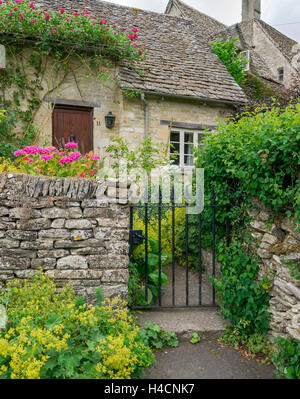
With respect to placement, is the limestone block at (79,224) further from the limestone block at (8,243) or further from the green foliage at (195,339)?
the green foliage at (195,339)

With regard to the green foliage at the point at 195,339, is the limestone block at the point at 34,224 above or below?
above

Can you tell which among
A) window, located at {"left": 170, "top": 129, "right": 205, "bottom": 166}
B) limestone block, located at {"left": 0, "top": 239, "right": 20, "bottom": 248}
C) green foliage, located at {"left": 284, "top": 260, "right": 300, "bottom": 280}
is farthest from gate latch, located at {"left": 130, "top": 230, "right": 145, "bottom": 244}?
window, located at {"left": 170, "top": 129, "right": 205, "bottom": 166}

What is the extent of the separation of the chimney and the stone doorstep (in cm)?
1789

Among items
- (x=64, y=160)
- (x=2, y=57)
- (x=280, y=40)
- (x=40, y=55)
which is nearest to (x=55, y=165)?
(x=64, y=160)

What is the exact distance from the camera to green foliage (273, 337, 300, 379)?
98.6 inches

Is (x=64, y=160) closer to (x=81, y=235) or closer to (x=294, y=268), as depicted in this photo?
(x=81, y=235)

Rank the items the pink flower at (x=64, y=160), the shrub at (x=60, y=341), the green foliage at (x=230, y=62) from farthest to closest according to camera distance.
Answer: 1. the green foliage at (x=230, y=62)
2. the pink flower at (x=64, y=160)
3. the shrub at (x=60, y=341)

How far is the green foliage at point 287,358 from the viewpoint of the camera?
2.50 m

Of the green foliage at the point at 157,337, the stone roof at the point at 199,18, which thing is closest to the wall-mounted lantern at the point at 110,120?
the green foliage at the point at 157,337

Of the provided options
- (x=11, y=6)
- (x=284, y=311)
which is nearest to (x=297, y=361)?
(x=284, y=311)

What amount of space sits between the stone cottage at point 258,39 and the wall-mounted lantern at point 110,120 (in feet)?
27.0

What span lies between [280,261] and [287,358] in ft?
2.68
